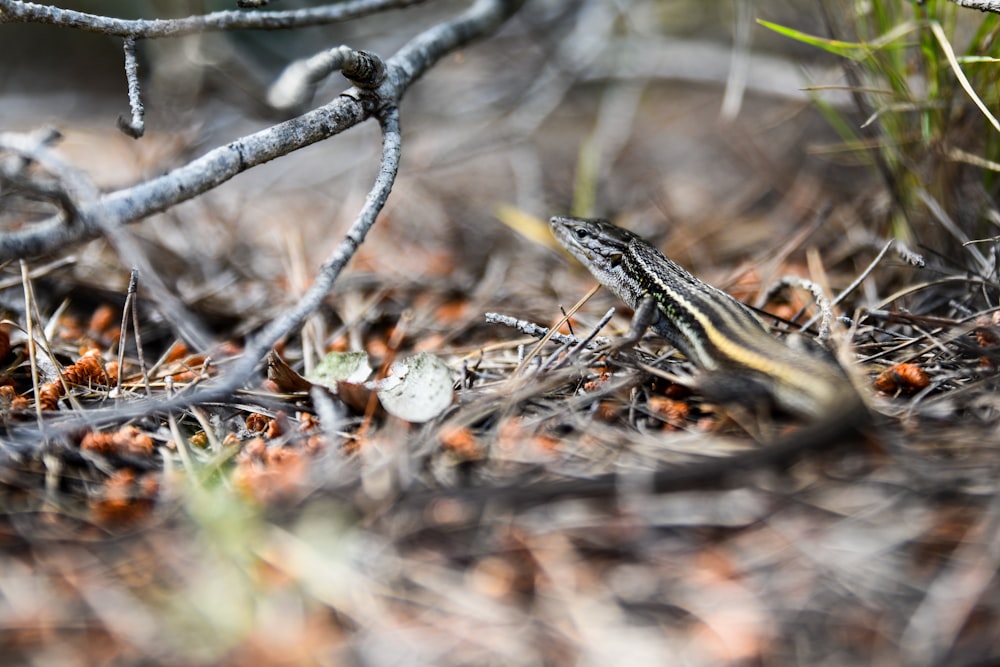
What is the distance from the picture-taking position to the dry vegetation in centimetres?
142

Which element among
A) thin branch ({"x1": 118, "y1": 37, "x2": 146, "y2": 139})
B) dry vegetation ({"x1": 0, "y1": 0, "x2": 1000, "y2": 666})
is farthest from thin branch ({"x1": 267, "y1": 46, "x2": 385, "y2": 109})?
dry vegetation ({"x1": 0, "y1": 0, "x2": 1000, "y2": 666})

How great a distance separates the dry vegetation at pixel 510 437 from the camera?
4.66 ft

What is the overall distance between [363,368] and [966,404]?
1.78m

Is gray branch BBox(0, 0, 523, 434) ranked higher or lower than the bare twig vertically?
higher

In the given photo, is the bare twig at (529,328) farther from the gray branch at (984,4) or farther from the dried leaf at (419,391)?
the gray branch at (984,4)

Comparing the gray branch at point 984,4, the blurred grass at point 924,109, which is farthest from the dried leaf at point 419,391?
the gray branch at point 984,4

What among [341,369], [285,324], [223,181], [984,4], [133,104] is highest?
[984,4]

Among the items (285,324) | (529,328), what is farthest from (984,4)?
(285,324)

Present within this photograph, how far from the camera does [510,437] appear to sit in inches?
75.9

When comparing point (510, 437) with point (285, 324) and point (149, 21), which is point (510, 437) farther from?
point (149, 21)

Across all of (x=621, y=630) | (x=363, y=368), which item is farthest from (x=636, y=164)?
(x=621, y=630)

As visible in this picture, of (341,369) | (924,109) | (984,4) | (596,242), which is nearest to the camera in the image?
(984,4)

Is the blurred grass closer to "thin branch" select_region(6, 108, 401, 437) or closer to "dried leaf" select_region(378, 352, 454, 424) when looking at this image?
"thin branch" select_region(6, 108, 401, 437)

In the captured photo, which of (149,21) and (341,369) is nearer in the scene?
(149,21)
